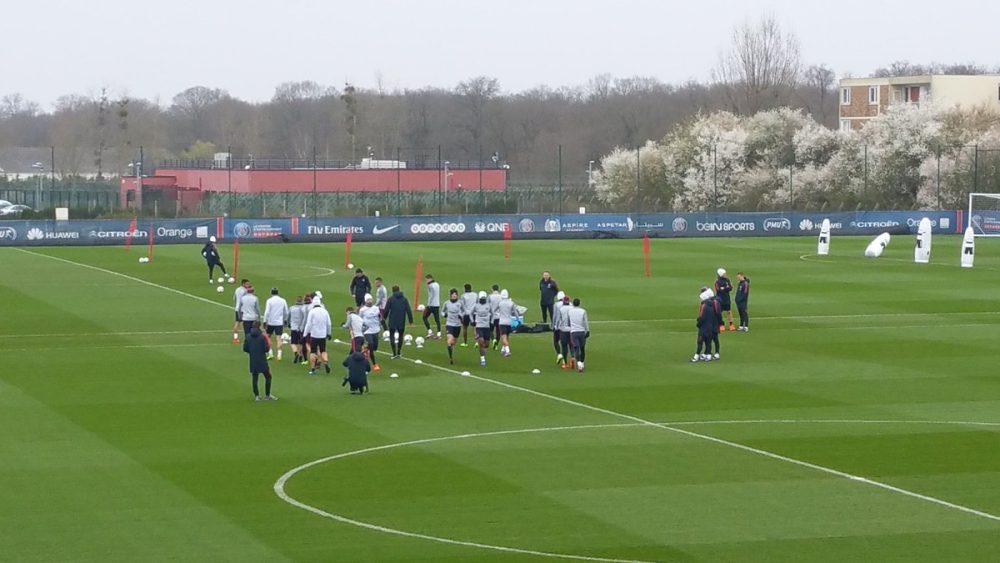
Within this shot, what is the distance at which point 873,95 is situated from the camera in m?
131

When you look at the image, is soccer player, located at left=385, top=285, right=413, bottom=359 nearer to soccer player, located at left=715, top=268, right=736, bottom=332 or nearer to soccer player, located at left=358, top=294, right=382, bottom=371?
soccer player, located at left=358, top=294, right=382, bottom=371

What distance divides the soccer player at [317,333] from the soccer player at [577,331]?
508 cm

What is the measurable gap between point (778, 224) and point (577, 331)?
55274 millimetres

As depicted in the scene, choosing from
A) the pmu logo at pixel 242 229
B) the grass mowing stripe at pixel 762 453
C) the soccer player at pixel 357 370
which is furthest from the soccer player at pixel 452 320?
the pmu logo at pixel 242 229

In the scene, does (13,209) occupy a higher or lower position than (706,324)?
higher

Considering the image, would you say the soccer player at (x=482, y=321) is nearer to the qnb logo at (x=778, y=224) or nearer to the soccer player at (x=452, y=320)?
the soccer player at (x=452, y=320)

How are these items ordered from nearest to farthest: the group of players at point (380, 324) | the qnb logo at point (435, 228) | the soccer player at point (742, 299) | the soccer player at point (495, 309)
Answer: the group of players at point (380, 324) < the soccer player at point (495, 309) < the soccer player at point (742, 299) < the qnb logo at point (435, 228)

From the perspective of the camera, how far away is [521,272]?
194 ft

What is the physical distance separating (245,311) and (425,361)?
424 centimetres

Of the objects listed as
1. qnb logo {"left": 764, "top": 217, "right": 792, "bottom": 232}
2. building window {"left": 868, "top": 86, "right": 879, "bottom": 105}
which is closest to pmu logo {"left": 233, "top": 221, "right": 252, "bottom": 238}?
qnb logo {"left": 764, "top": 217, "right": 792, "bottom": 232}

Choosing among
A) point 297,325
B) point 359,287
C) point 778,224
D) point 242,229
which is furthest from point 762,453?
point 778,224

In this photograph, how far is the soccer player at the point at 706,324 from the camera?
34344 millimetres

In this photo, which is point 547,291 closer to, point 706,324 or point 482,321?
point 482,321

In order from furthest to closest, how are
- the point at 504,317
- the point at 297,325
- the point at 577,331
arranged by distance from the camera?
the point at 504,317, the point at 297,325, the point at 577,331
